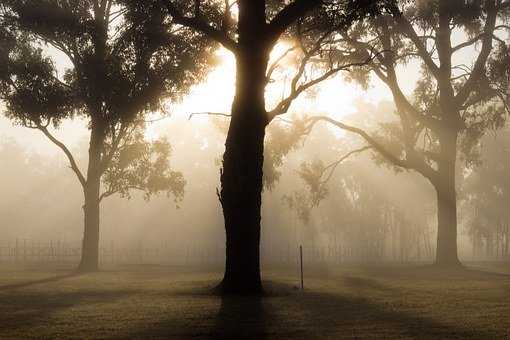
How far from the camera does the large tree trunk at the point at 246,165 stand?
17281mm

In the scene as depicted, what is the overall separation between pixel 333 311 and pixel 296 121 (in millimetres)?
24774

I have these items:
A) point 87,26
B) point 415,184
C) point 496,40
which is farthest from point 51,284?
point 415,184

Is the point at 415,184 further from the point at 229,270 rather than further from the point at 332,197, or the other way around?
the point at 229,270

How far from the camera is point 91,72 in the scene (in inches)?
1195

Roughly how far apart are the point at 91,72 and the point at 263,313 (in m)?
20.6

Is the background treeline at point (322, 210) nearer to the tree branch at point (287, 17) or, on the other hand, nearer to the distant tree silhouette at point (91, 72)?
the distant tree silhouette at point (91, 72)

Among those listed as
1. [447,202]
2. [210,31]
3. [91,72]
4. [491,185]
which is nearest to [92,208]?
[91,72]

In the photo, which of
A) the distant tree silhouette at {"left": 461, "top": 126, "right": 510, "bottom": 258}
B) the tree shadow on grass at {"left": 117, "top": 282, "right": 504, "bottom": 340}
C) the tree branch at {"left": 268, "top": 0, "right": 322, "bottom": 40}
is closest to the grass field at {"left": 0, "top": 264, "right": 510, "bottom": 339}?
the tree shadow on grass at {"left": 117, "top": 282, "right": 504, "bottom": 340}

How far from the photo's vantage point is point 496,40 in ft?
110

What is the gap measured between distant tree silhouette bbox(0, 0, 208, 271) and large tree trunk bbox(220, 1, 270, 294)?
11.3 m

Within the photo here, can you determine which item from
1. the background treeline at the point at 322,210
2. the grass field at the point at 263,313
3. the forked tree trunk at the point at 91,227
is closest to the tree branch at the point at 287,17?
the grass field at the point at 263,313

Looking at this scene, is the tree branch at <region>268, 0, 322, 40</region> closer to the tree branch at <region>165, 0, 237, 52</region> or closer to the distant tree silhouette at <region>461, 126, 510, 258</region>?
the tree branch at <region>165, 0, 237, 52</region>

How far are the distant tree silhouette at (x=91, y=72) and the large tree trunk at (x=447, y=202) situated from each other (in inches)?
503

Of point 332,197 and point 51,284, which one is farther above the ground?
point 332,197
